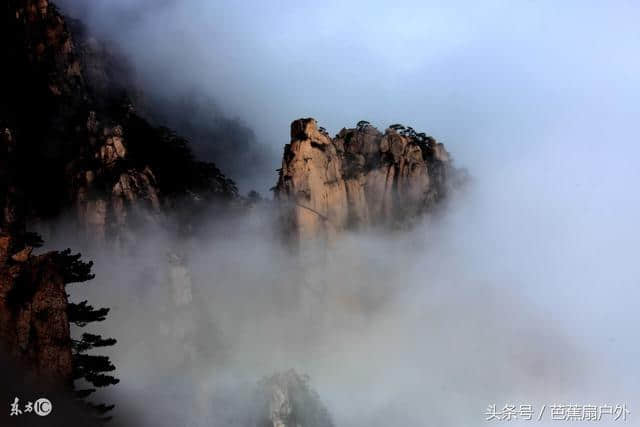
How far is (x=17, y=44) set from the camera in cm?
5831

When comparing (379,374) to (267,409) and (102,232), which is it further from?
(102,232)

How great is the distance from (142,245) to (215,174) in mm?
28088

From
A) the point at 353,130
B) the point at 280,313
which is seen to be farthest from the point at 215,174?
the point at 280,313

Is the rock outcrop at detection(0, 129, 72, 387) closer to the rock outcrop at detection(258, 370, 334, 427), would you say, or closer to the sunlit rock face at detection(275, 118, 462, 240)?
the rock outcrop at detection(258, 370, 334, 427)

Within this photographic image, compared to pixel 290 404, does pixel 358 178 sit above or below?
above

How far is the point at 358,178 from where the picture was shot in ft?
214

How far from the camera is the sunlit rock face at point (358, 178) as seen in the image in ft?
194

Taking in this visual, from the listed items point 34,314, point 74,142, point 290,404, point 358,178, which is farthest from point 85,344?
point 358,178

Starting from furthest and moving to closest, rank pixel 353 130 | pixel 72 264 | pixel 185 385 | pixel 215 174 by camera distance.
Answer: pixel 215 174 < pixel 353 130 < pixel 185 385 < pixel 72 264

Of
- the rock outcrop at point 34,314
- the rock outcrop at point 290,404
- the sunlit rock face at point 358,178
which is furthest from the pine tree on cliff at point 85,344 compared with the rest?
the sunlit rock face at point 358,178

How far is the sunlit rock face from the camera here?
59.0 m

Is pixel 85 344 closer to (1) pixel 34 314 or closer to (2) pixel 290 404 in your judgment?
(1) pixel 34 314
